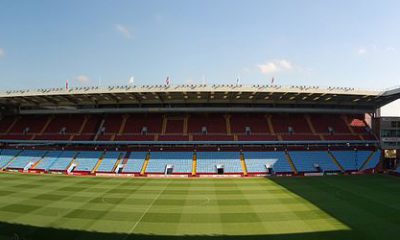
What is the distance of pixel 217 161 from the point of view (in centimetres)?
3612

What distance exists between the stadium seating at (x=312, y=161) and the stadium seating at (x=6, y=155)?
43.0m

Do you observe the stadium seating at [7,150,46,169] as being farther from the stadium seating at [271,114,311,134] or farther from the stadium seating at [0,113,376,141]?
the stadium seating at [271,114,311,134]

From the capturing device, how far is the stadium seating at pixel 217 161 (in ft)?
114

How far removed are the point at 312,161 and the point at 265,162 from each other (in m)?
6.84

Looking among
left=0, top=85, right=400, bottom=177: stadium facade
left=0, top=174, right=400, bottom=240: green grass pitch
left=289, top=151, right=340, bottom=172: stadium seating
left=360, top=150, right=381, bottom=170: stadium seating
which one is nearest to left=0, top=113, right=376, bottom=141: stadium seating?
left=0, top=85, right=400, bottom=177: stadium facade

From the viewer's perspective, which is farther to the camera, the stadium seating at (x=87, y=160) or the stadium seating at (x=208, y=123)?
the stadium seating at (x=208, y=123)

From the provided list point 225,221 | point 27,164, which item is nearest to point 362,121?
point 225,221

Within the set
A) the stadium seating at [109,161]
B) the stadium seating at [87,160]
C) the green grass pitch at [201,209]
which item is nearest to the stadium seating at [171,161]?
the green grass pitch at [201,209]

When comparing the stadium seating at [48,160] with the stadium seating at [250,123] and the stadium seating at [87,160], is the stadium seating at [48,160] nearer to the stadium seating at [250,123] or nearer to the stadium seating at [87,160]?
the stadium seating at [87,160]

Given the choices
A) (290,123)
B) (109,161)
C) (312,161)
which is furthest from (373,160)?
(109,161)

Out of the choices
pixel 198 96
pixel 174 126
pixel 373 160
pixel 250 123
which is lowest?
pixel 373 160

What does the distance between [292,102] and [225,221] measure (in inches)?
1185

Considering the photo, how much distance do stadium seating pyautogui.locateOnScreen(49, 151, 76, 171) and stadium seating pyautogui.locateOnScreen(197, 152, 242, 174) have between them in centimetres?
1915

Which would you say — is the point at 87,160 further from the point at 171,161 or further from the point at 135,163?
the point at 171,161
